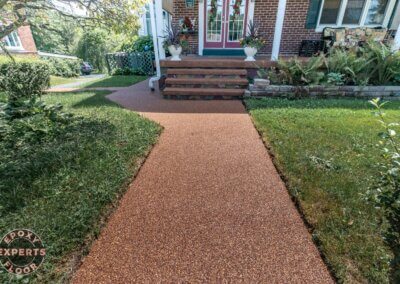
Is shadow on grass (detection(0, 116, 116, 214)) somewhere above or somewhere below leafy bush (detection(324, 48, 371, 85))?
below

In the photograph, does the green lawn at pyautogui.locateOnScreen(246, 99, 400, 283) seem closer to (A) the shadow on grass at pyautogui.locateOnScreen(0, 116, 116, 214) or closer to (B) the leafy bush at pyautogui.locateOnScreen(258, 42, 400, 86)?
(B) the leafy bush at pyautogui.locateOnScreen(258, 42, 400, 86)

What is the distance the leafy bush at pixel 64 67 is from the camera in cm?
1551

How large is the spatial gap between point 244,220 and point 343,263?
0.73 meters

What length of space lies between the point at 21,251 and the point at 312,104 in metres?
5.19

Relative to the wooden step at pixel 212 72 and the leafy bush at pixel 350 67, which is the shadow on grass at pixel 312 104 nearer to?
the leafy bush at pixel 350 67

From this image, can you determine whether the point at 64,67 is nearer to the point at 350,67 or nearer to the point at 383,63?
the point at 350,67

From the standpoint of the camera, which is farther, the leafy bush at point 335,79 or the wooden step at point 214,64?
the wooden step at point 214,64

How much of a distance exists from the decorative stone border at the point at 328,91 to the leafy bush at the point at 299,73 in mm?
190

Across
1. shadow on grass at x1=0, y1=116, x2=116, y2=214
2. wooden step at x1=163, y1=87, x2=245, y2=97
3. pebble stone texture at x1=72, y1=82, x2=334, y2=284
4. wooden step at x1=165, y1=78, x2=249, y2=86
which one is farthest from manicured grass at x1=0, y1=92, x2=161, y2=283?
wooden step at x1=165, y1=78, x2=249, y2=86

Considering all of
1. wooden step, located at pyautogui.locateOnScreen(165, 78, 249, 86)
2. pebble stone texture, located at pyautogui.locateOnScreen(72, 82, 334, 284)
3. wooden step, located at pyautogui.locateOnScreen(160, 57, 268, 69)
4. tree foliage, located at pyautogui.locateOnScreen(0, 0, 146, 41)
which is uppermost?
tree foliage, located at pyautogui.locateOnScreen(0, 0, 146, 41)

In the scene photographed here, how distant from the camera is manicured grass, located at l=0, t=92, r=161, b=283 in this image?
63.2 inches

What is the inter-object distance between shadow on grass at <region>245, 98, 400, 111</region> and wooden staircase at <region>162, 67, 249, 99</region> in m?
0.69

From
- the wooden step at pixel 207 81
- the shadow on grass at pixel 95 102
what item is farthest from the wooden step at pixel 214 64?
the shadow on grass at pixel 95 102

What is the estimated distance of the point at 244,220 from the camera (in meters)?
1.87
